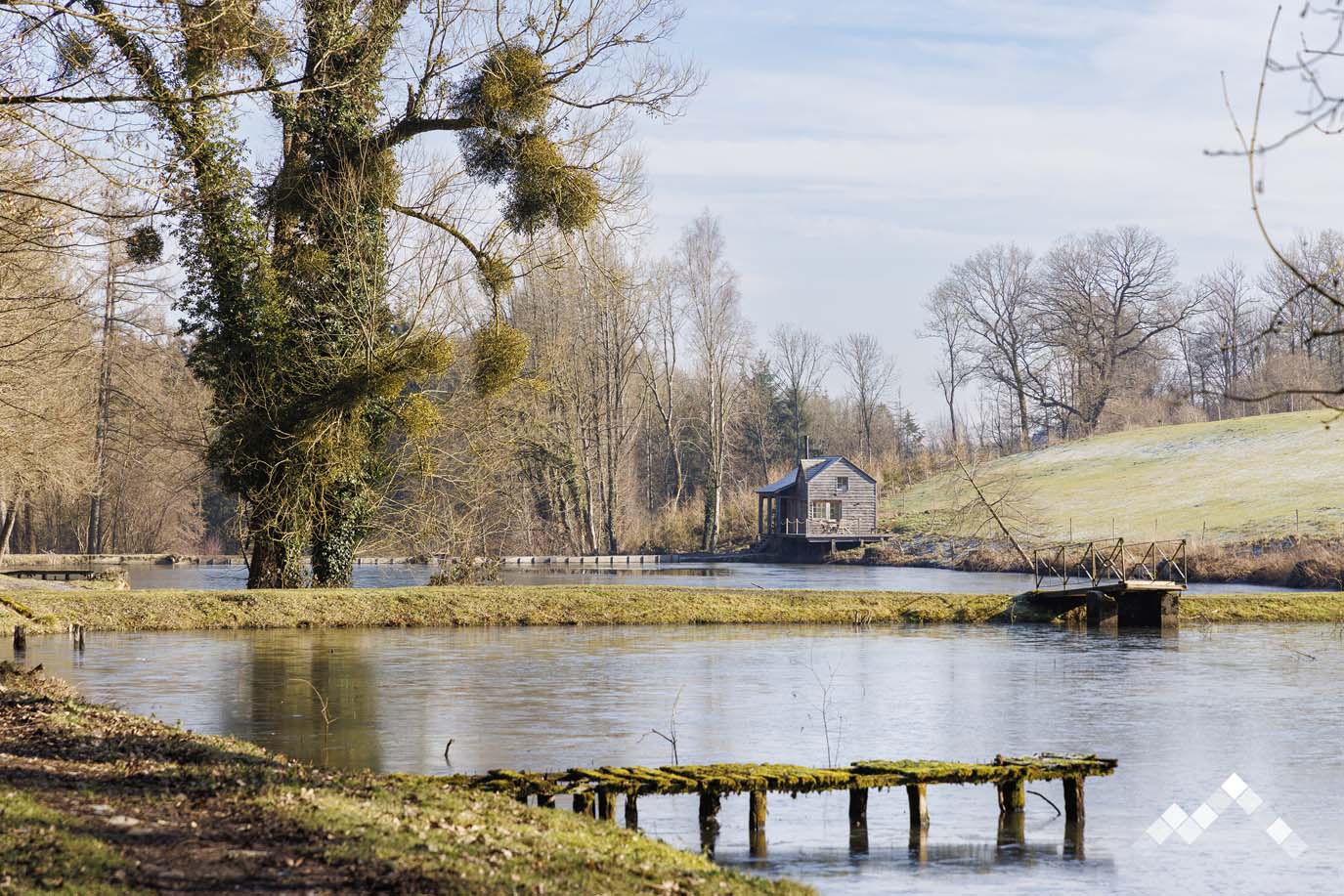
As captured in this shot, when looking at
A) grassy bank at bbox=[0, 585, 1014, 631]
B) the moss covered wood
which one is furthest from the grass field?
the moss covered wood

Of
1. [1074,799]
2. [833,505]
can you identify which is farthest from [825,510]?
[1074,799]

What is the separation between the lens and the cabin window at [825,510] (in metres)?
60.9

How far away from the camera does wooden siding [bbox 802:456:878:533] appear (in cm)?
6100

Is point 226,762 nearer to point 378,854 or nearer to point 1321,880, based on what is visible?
point 378,854

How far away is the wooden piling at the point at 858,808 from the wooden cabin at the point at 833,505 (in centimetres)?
5080

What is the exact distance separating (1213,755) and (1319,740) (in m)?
1.53

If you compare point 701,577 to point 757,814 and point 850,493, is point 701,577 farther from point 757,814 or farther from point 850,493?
point 757,814

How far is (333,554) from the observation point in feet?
81.7

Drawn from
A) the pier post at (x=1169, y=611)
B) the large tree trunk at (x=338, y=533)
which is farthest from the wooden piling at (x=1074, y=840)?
the large tree trunk at (x=338, y=533)

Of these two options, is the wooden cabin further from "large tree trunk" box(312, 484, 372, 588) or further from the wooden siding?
"large tree trunk" box(312, 484, 372, 588)

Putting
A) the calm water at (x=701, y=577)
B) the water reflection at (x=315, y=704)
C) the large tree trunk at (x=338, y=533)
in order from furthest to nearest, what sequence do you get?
the calm water at (x=701, y=577)
the large tree trunk at (x=338, y=533)
the water reflection at (x=315, y=704)

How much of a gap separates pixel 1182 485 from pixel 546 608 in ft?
128

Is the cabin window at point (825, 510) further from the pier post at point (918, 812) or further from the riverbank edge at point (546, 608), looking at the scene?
the pier post at point (918, 812)

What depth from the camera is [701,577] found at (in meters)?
42.6
